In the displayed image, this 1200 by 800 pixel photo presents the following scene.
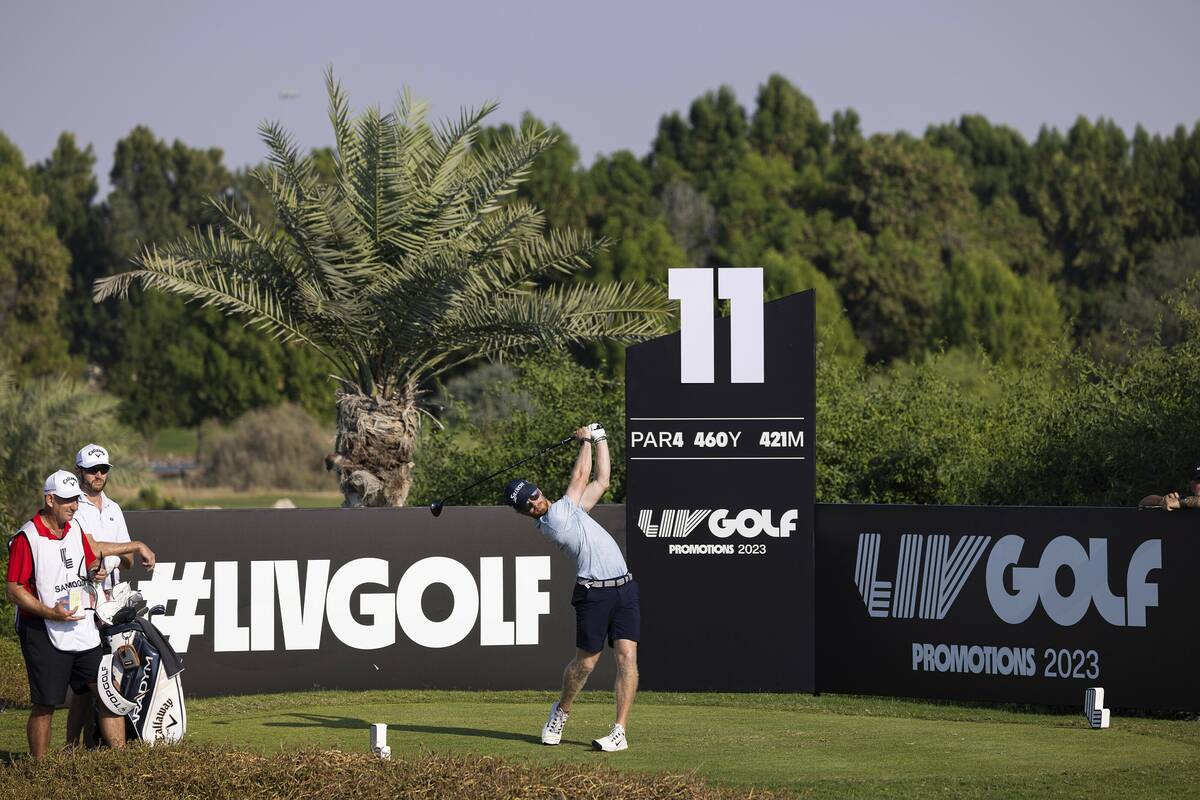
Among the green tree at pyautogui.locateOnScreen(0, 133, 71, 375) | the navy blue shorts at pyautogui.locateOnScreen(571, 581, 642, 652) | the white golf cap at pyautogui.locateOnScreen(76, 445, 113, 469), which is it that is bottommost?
the navy blue shorts at pyautogui.locateOnScreen(571, 581, 642, 652)

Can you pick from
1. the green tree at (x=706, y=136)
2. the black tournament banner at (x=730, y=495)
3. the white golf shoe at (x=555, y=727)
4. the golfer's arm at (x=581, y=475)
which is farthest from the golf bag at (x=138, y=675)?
the green tree at (x=706, y=136)

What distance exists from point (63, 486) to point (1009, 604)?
7.85 m

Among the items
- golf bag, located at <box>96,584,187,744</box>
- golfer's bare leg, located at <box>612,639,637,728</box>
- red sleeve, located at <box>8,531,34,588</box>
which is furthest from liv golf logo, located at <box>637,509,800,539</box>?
red sleeve, located at <box>8,531,34,588</box>

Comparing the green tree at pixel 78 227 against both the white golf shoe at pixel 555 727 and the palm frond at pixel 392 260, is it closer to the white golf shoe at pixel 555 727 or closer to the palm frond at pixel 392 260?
the palm frond at pixel 392 260

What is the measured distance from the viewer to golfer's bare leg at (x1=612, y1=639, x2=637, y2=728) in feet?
32.6

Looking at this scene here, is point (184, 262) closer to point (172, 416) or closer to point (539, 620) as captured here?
point (539, 620)

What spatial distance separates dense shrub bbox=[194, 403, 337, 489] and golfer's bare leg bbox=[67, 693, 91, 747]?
4766 centimetres

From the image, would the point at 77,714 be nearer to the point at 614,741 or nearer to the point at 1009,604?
the point at 614,741

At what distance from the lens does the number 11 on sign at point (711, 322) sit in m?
13.3

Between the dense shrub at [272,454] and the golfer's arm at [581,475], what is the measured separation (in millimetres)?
Result: 47559

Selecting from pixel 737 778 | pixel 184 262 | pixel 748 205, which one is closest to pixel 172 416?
pixel 748 205

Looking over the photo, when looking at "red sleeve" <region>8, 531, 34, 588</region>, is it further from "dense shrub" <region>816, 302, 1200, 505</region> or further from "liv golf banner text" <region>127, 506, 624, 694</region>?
"dense shrub" <region>816, 302, 1200, 505</region>

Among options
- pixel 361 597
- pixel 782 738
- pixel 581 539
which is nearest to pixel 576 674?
pixel 581 539

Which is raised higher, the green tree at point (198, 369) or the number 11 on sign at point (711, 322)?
the green tree at point (198, 369)
